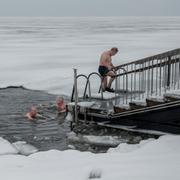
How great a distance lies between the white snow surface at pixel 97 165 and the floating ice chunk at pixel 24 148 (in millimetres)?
1460

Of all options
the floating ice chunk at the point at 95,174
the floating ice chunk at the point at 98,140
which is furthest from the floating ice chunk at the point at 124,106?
the floating ice chunk at the point at 95,174

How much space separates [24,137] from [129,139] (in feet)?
10.1

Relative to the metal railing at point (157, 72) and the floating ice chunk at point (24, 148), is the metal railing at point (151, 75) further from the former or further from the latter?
the floating ice chunk at point (24, 148)

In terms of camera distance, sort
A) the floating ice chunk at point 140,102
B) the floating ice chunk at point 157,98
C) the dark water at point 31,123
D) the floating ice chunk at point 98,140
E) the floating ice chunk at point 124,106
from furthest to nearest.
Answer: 1. the floating ice chunk at point 124,106
2. the dark water at point 31,123
3. the floating ice chunk at point 140,102
4. the floating ice chunk at point 98,140
5. the floating ice chunk at point 157,98

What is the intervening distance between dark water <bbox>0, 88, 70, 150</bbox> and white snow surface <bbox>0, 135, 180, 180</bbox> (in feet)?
8.99

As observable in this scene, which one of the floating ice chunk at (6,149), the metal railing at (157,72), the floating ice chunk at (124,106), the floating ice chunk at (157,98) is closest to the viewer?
the floating ice chunk at (6,149)

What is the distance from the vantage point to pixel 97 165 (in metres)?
8.84

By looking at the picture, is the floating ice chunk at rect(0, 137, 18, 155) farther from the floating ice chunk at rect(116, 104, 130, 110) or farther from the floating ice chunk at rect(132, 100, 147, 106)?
the floating ice chunk at rect(132, 100, 147, 106)

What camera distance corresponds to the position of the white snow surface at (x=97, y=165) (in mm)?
8156

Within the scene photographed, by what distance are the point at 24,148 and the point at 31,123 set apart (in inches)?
138

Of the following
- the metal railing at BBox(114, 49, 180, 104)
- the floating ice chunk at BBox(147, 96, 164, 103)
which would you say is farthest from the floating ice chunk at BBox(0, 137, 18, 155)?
the metal railing at BBox(114, 49, 180, 104)

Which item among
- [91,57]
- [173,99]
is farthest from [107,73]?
[91,57]

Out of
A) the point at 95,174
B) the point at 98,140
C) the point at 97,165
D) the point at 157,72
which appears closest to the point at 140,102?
the point at 98,140

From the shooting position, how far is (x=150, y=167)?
336 inches
